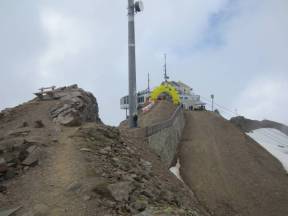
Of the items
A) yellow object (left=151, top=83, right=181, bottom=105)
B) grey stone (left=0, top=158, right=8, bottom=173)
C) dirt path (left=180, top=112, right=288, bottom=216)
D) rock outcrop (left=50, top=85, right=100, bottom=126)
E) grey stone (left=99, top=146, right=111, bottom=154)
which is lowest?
dirt path (left=180, top=112, right=288, bottom=216)

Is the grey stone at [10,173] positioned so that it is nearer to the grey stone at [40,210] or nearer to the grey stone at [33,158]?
the grey stone at [33,158]

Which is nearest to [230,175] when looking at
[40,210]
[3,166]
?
[3,166]

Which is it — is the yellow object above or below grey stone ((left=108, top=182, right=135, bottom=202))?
above

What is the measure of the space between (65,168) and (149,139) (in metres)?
9.80

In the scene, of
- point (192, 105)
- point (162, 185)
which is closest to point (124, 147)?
Result: point (162, 185)

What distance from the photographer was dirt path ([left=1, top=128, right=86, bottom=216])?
9531 millimetres

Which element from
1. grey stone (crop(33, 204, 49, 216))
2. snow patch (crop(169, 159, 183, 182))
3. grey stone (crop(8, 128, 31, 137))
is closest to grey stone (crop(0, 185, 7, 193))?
grey stone (crop(33, 204, 49, 216))

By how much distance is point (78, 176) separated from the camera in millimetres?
11047

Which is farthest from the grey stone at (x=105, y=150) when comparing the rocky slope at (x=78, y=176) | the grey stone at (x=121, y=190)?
the grey stone at (x=121, y=190)

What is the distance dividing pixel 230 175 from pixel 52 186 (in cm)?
1892

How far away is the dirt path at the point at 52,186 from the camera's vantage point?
9.53m

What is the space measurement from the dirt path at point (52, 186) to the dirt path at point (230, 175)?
38.3 ft

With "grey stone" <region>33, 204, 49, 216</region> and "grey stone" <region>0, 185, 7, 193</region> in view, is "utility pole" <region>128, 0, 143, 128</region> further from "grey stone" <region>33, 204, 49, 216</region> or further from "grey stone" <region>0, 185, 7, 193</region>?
"grey stone" <region>33, 204, 49, 216</region>

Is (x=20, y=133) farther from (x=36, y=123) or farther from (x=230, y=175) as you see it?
(x=230, y=175)
